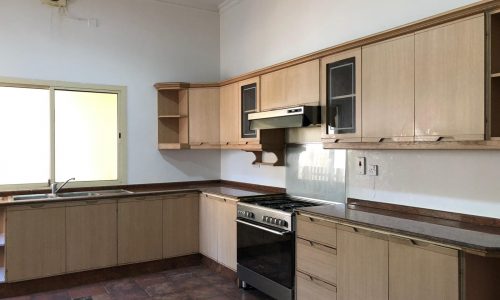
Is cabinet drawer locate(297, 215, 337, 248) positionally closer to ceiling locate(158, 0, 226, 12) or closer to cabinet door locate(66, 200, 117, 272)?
cabinet door locate(66, 200, 117, 272)

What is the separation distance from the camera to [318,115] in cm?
330

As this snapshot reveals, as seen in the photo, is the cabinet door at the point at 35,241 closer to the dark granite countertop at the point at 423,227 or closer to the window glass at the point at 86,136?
the window glass at the point at 86,136

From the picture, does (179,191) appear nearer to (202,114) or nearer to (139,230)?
(139,230)

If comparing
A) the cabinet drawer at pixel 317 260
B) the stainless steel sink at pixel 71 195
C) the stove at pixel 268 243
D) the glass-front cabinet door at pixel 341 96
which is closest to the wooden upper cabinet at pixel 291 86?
the glass-front cabinet door at pixel 341 96

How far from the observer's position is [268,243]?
11.1 ft

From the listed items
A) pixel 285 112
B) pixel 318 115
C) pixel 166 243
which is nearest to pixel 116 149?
pixel 166 243

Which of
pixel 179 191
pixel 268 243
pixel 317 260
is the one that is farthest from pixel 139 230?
pixel 317 260

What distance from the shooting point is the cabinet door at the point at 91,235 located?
3.96 meters

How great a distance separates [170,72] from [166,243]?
7.15 feet

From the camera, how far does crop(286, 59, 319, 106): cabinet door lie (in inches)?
132

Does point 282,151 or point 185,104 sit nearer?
point 282,151

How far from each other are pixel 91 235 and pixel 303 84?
2.63 metres

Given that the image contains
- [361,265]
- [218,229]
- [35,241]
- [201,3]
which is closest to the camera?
[361,265]

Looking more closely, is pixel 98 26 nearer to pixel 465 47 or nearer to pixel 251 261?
pixel 251 261
